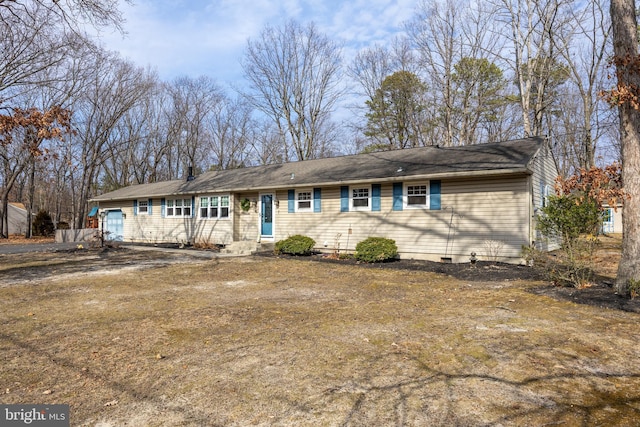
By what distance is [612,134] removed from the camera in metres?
27.1

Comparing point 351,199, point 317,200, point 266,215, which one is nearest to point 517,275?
point 351,199

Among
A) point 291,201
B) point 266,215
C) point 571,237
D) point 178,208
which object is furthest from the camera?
point 178,208

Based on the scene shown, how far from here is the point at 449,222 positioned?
445 inches

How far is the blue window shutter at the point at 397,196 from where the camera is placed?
1216 cm

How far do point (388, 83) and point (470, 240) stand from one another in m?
19.3

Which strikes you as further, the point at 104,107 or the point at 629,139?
the point at 104,107

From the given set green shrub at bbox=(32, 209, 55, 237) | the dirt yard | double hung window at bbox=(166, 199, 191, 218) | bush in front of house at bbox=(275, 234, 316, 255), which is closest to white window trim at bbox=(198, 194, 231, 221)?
double hung window at bbox=(166, 199, 191, 218)

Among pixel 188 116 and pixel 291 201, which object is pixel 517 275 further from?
pixel 188 116

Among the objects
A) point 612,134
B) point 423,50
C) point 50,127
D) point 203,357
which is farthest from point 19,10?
point 612,134

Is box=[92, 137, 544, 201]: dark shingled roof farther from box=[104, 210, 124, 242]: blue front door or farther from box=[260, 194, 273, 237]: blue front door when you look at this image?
box=[104, 210, 124, 242]: blue front door

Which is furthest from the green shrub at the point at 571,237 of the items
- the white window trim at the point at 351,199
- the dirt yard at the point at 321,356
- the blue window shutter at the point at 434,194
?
the white window trim at the point at 351,199

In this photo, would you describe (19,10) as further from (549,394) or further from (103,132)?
(103,132)

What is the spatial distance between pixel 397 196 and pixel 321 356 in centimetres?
905

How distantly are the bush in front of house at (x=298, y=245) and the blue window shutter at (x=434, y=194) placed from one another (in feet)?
14.8
